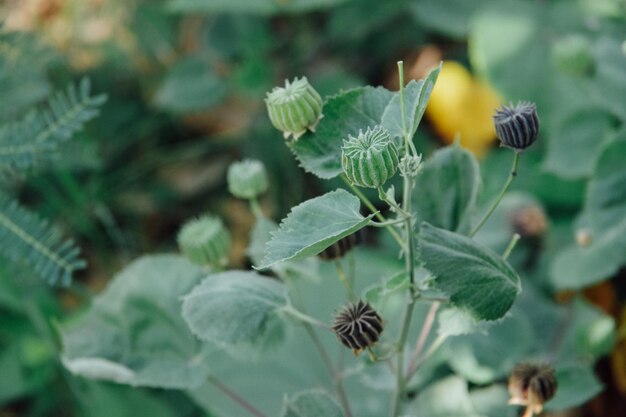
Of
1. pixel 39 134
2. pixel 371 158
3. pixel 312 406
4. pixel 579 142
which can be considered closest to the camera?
pixel 371 158

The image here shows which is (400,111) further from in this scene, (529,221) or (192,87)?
(192,87)

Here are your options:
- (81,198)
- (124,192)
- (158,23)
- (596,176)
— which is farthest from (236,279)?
(158,23)

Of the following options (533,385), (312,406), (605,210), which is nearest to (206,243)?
(312,406)

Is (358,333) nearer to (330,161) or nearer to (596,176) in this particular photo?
(330,161)

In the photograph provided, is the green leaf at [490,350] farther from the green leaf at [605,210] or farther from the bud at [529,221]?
the bud at [529,221]

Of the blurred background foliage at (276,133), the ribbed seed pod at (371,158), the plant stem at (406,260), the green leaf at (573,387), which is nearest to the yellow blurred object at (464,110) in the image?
the blurred background foliage at (276,133)

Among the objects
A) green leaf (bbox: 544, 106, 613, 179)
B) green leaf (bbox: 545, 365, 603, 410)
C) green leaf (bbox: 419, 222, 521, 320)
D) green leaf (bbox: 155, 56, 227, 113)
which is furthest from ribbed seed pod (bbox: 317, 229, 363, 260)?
green leaf (bbox: 155, 56, 227, 113)
